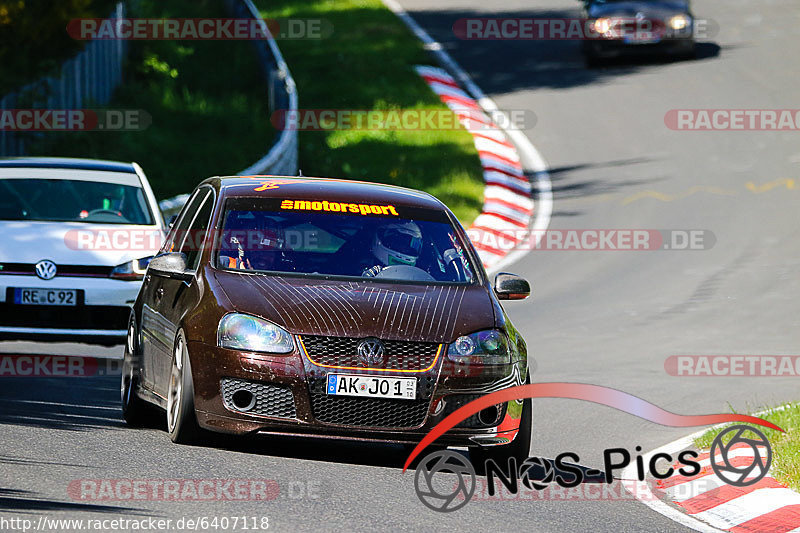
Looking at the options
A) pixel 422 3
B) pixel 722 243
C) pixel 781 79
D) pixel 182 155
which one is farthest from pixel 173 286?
pixel 422 3

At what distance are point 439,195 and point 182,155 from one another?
5101 millimetres

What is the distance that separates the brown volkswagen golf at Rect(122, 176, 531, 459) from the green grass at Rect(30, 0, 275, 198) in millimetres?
15258

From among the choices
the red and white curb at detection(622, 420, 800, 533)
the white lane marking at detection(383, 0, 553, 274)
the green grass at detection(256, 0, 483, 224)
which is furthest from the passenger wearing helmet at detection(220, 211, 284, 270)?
the green grass at detection(256, 0, 483, 224)

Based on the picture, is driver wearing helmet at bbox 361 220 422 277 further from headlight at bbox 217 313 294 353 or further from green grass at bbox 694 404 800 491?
green grass at bbox 694 404 800 491

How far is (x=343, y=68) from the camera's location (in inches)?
1362

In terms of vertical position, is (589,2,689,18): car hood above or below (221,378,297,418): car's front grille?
above

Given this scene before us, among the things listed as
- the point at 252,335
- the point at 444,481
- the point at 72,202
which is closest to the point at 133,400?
the point at 252,335

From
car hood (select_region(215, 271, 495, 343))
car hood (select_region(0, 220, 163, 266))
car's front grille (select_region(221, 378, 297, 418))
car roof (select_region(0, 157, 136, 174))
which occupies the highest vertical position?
car hood (select_region(215, 271, 495, 343))

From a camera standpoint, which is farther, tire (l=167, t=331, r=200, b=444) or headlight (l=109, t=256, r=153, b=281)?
headlight (l=109, t=256, r=153, b=281)

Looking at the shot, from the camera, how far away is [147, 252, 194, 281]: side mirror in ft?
29.9

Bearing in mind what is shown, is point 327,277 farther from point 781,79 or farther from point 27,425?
point 781,79

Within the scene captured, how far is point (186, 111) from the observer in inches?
1196

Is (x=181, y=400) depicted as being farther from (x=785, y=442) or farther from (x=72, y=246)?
(x=72, y=246)

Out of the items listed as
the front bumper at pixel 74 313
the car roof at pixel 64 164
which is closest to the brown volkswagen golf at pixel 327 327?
the front bumper at pixel 74 313
